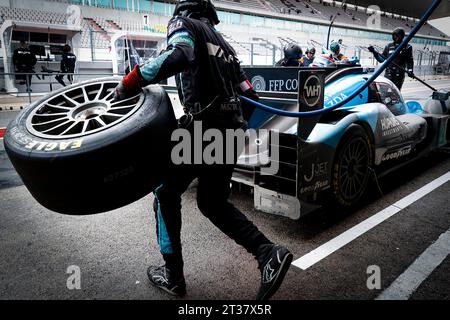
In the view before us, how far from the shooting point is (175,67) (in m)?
1.86

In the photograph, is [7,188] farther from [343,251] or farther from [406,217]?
[406,217]

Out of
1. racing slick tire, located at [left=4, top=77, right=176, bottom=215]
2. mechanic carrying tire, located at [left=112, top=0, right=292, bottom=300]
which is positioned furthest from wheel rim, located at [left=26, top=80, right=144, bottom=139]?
mechanic carrying tire, located at [left=112, top=0, right=292, bottom=300]

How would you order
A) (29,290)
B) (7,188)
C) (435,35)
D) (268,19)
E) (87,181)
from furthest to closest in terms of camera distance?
(435,35), (268,19), (7,188), (29,290), (87,181)

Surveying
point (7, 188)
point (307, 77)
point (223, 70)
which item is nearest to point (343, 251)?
point (307, 77)

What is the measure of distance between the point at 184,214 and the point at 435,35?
6468cm

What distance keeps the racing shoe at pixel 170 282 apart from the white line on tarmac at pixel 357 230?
85 centimetres

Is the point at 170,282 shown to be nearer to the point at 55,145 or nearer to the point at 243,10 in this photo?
the point at 55,145

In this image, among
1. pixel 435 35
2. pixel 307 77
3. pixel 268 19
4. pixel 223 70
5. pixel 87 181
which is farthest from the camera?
pixel 435 35

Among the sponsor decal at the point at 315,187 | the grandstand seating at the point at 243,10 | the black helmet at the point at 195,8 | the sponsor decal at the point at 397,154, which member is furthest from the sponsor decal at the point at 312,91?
the grandstand seating at the point at 243,10

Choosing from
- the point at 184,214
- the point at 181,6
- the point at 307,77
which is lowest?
the point at 184,214

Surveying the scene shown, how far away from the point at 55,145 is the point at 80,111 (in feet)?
1.49

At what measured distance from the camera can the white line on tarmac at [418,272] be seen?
7.36 ft

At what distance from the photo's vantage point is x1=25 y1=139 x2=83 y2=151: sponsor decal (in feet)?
5.86

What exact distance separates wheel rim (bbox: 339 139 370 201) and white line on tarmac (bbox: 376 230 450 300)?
821 mm
